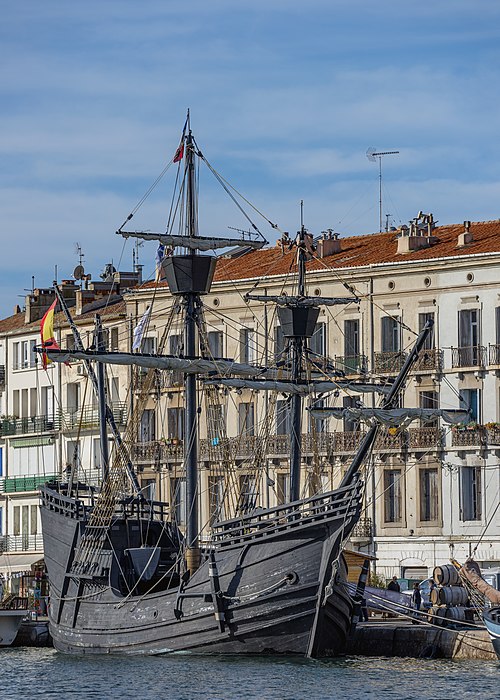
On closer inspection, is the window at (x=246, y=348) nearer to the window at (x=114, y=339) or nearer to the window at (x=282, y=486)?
the window at (x=282, y=486)

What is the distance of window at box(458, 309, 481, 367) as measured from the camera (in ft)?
317

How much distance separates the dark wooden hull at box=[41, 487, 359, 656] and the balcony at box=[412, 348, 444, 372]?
2815cm

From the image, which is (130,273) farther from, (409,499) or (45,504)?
(45,504)

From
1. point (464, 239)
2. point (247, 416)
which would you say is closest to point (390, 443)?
point (464, 239)

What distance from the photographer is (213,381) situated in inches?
3177

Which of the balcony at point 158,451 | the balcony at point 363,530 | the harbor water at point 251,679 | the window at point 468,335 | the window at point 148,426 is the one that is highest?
the window at point 468,335

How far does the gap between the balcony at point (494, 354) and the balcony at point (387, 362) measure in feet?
14.1

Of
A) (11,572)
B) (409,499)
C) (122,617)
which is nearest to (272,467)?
(409,499)

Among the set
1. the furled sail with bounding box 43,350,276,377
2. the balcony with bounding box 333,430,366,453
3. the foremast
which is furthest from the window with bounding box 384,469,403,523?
the furled sail with bounding box 43,350,276,377

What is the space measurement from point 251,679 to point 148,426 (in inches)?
1919

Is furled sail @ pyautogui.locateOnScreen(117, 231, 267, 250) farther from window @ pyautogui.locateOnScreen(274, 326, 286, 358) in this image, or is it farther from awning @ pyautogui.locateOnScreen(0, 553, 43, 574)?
awning @ pyautogui.locateOnScreen(0, 553, 43, 574)

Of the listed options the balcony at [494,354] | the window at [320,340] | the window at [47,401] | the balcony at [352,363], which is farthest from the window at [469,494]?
the window at [47,401]

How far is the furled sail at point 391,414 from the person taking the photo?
71.5 meters

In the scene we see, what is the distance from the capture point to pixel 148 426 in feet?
363
